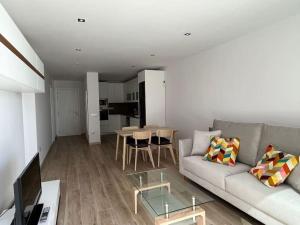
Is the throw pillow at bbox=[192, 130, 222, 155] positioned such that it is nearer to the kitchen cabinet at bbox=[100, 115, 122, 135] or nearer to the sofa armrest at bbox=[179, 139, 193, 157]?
the sofa armrest at bbox=[179, 139, 193, 157]

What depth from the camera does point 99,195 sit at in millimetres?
2697

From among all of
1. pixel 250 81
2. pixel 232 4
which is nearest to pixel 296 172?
pixel 250 81

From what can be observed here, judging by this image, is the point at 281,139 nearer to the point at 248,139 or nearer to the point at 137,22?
the point at 248,139

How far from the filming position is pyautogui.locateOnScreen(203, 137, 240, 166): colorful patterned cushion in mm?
2564

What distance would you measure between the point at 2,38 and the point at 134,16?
1474 millimetres

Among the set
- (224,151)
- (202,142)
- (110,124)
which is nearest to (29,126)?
(202,142)

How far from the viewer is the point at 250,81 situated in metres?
2.96

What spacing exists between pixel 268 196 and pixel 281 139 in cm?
81

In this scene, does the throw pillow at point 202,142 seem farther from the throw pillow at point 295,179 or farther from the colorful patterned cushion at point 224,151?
the throw pillow at point 295,179

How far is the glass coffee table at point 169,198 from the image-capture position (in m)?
1.71

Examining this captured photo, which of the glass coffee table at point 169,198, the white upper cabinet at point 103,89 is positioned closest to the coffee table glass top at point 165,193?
the glass coffee table at point 169,198

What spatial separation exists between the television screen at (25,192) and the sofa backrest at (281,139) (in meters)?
2.60

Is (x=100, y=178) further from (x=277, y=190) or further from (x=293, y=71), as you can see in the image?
(x=293, y=71)

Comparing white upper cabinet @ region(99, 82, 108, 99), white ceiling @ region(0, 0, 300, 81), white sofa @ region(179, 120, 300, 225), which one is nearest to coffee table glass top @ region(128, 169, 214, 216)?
white sofa @ region(179, 120, 300, 225)
